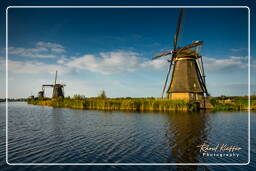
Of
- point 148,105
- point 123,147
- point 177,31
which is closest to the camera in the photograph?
point 123,147

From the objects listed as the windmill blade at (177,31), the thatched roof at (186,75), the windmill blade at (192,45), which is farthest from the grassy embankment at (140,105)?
the windmill blade at (177,31)

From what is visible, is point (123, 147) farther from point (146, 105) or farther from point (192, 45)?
point (192, 45)

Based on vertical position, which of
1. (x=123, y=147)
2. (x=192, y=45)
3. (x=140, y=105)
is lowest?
(x=123, y=147)

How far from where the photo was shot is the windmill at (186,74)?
28.9 metres

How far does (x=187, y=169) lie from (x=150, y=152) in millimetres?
2016

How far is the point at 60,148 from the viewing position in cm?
888

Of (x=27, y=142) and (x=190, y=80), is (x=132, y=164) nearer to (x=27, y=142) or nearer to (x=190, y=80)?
(x=27, y=142)

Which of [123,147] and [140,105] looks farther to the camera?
[140,105]

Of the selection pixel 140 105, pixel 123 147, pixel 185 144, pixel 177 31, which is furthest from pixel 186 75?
pixel 123 147

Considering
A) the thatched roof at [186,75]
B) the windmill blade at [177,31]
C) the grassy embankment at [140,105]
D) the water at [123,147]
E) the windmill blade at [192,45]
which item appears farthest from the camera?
the thatched roof at [186,75]

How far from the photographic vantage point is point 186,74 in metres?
29.0

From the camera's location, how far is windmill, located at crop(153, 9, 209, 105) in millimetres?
28922

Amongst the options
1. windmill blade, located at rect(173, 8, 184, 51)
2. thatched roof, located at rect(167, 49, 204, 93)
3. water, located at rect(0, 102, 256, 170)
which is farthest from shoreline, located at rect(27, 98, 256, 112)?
water, located at rect(0, 102, 256, 170)

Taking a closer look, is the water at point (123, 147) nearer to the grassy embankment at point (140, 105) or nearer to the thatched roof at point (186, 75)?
the grassy embankment at point (140, 105)
